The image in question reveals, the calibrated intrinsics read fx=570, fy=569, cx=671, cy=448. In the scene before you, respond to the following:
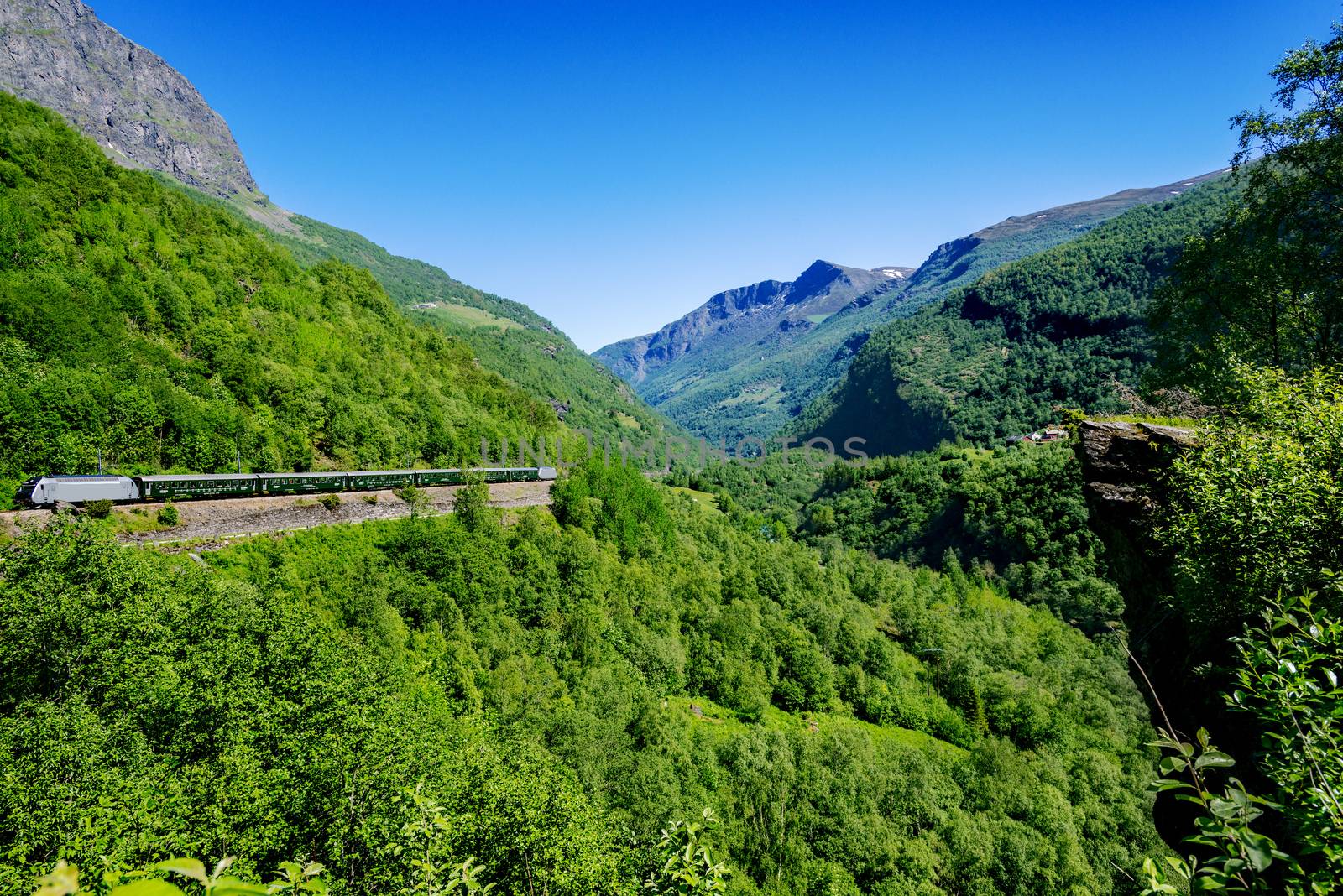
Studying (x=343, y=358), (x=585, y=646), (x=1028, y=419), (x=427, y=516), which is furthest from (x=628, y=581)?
(x=1028, y=419)

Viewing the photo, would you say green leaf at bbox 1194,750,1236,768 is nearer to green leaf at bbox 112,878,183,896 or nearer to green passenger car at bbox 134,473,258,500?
green leaf at bbox 112,878,183,896

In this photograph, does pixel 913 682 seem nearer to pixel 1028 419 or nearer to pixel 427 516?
pixel 427 516

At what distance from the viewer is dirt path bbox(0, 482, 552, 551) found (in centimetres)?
2748

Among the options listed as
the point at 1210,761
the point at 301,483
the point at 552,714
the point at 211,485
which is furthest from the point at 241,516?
the point at 1210,761

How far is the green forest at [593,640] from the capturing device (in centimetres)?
806

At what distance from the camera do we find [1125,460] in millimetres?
14031

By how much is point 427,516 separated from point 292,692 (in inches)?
844

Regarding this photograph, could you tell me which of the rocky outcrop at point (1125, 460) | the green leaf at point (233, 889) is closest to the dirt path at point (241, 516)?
the green leaf at point (233, 889)

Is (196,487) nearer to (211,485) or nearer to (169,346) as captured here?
(211,485)

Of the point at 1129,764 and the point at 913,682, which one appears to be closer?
the point at 1129,764

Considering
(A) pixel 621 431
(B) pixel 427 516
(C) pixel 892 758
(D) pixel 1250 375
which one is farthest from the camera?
(A) pixel 621 431

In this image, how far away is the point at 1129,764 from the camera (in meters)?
56.2

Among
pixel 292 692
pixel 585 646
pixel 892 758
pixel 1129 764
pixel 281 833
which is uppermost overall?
pixel 292 692

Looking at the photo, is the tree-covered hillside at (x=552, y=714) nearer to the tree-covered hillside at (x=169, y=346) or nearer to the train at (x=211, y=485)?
the train at (x=211, y=485)
